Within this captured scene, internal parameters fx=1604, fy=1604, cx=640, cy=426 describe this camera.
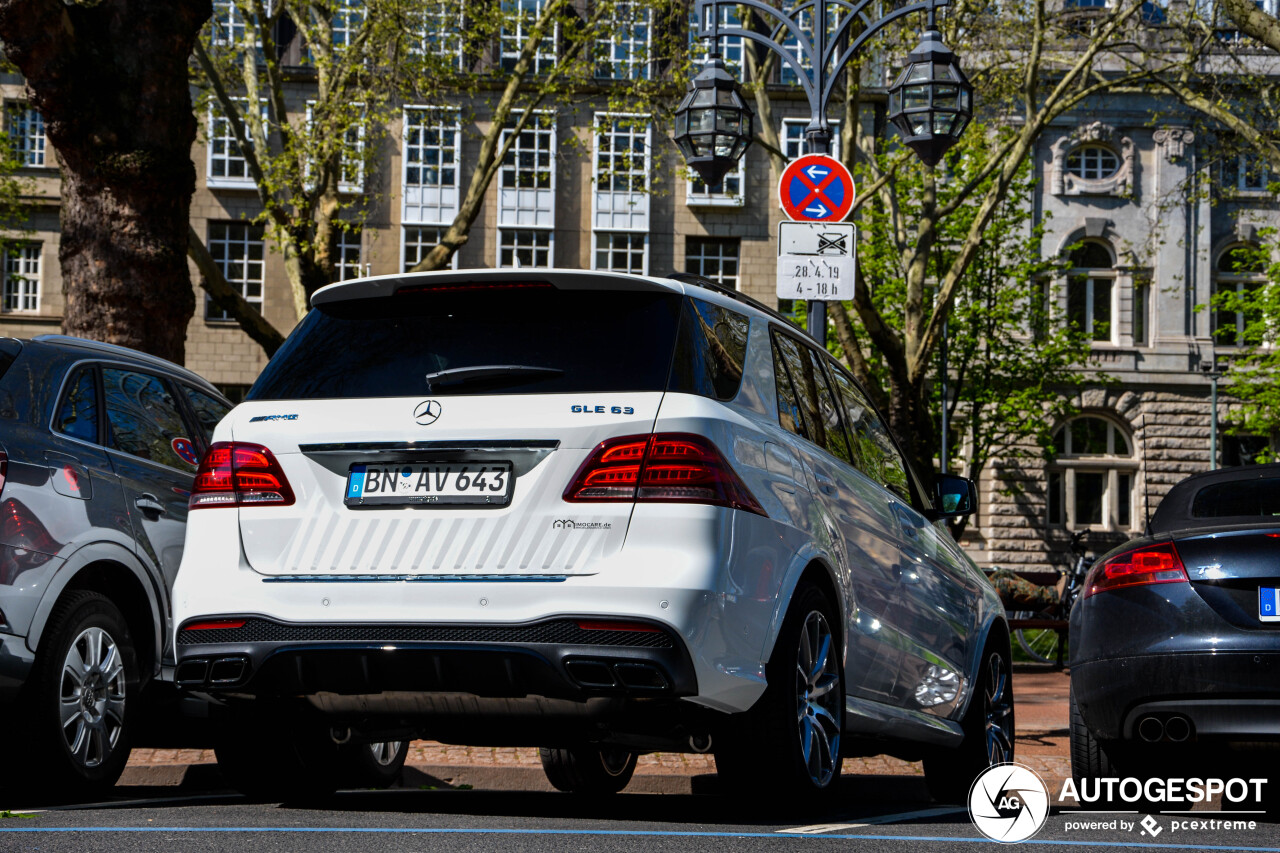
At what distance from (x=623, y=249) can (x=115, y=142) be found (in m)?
32.9

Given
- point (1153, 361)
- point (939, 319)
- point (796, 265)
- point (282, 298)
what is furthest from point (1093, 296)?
point (796, 265)

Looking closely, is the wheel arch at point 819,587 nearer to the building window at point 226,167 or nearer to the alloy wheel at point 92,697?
the alloy wheel at point 92,697

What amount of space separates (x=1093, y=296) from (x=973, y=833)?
132ft

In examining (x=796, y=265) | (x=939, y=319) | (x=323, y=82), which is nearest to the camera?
(x=796, y=265)

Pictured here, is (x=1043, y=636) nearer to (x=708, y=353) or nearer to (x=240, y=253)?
(x=708, y=353)

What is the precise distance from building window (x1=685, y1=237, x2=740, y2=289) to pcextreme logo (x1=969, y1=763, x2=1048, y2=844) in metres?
35.9

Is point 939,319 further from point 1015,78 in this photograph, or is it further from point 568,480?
point 568,480

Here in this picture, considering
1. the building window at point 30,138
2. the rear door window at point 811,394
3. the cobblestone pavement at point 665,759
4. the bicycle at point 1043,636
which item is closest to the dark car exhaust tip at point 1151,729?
the rear door window at point 811,394

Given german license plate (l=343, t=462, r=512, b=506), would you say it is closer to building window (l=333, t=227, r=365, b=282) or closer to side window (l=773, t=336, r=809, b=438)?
side window (l=773, t=336, r=809, b=438)

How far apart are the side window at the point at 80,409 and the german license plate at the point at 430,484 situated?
202cm

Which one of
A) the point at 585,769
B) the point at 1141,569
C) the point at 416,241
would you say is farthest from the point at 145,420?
the point at 416,241

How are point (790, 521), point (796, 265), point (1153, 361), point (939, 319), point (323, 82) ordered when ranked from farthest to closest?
point (1153, 361) < point (323, 82) < point (939, 319) < point (796, 265) < point (790, 521)

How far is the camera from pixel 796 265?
10852 millimetres

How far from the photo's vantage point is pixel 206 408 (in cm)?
802
